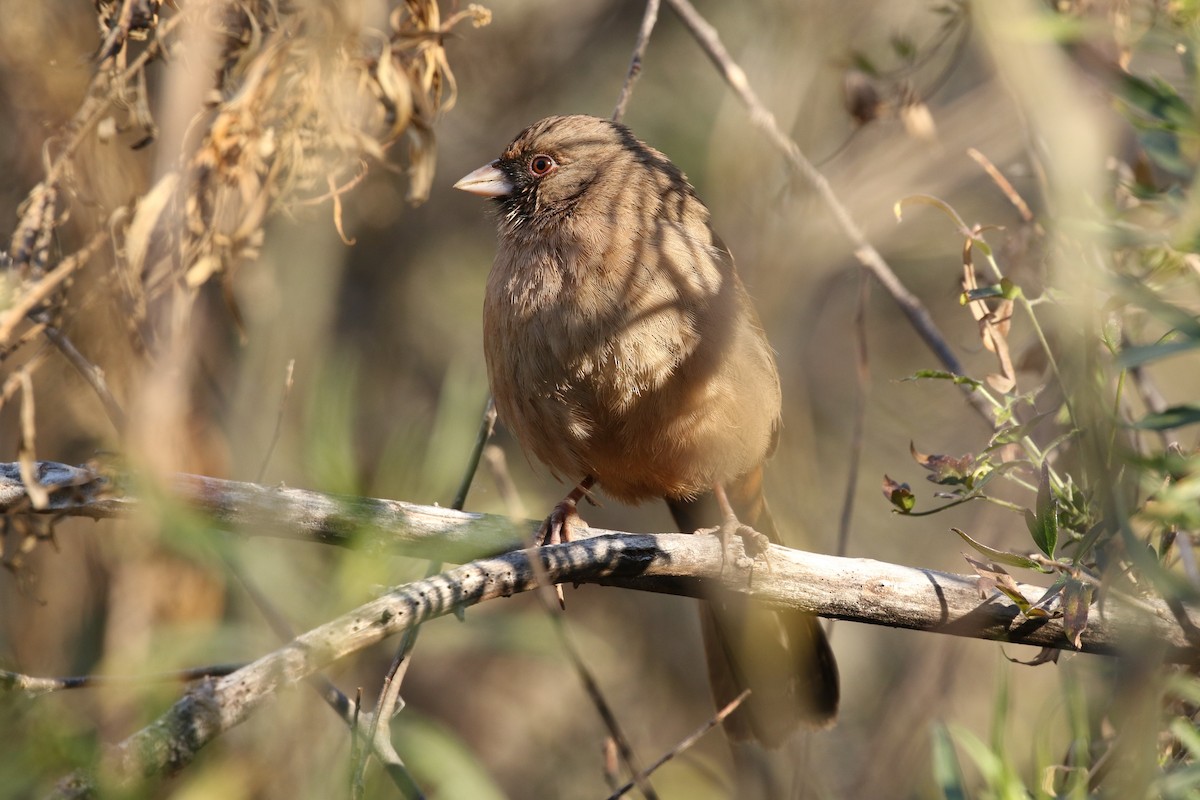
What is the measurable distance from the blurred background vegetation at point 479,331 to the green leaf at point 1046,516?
8cm

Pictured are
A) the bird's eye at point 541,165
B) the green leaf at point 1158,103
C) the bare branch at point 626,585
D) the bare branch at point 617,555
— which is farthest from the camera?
the bird's eye at point 541,165

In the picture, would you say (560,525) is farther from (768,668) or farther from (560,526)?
(768,668)

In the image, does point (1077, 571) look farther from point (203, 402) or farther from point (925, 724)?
point (203, 402)

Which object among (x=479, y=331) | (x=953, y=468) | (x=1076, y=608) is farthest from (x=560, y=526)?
(x=479, y=331)

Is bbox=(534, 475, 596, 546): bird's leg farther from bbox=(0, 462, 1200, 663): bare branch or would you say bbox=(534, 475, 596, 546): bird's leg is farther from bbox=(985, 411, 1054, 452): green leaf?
bbox=(985, 411, 1054, 452): green leaf

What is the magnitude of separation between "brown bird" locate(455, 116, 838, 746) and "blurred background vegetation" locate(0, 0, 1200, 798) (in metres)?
0.26

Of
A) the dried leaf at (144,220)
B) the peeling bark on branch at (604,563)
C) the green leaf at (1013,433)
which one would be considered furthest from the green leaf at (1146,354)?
the dried leaf at (144,220)

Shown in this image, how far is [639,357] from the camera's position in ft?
12.2

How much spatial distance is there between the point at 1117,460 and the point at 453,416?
97.2 inches

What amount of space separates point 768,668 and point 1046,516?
77.2 inches

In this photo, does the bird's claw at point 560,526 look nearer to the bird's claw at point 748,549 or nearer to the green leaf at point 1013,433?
the bird's claw at point 748,549

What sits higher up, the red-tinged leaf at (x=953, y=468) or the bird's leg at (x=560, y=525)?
the red-tinged leaf at (x=953, y=468)

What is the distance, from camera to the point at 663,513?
728 centimetres

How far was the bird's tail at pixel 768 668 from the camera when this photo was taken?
411 cm
